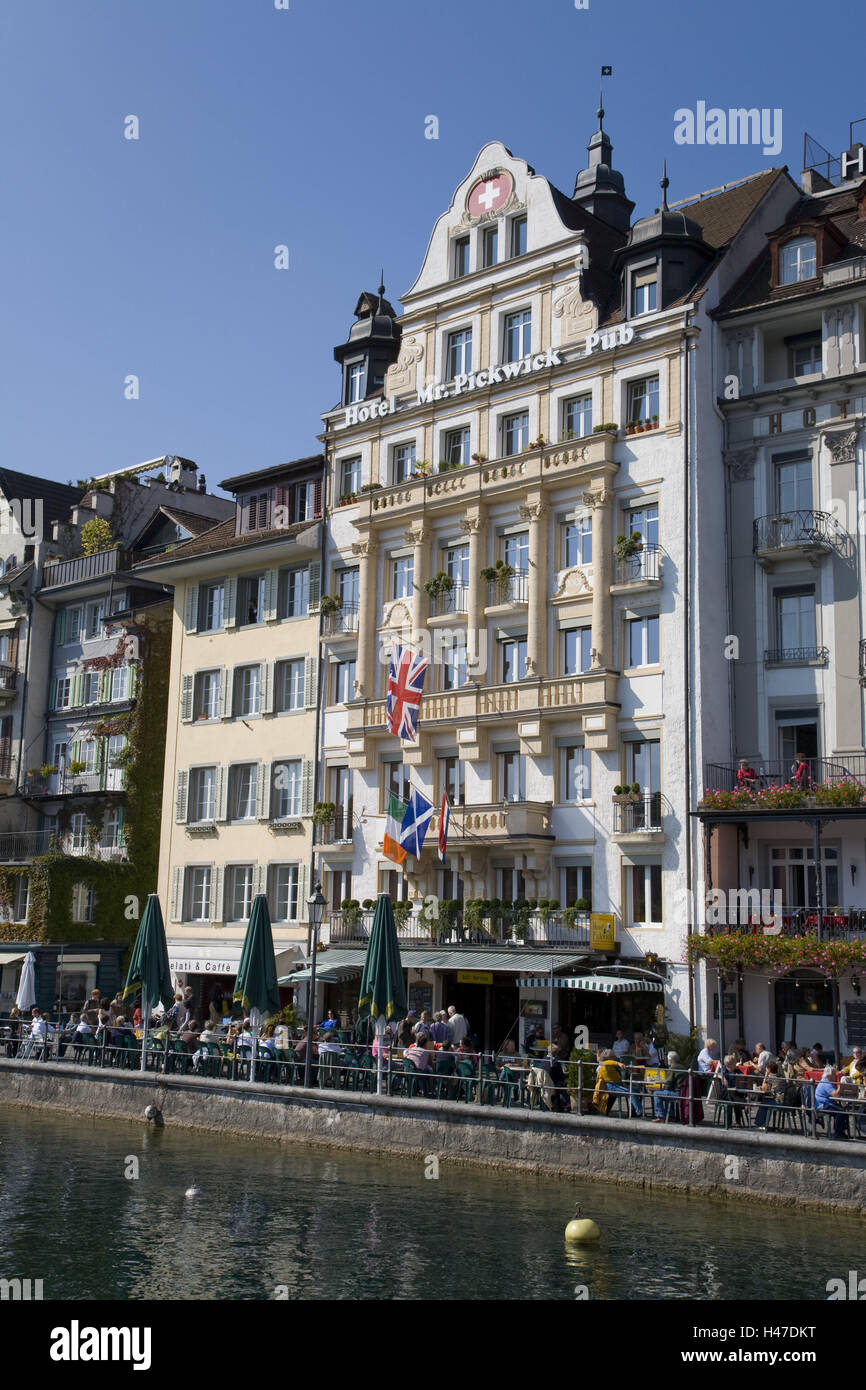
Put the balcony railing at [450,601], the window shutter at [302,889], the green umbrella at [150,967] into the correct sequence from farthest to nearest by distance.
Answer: the window shutter at [302,889] → the balcony railing at [450,601] → the green umbrella at [150,967]

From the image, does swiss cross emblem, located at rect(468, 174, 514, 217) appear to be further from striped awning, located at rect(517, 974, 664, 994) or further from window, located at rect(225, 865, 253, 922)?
striped awning, located at rect(517, 974, 664, 994)

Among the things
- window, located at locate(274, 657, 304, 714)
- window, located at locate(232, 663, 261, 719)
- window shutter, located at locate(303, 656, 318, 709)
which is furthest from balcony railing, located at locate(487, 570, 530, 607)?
window, located at locate(232, 663, 261, 719)

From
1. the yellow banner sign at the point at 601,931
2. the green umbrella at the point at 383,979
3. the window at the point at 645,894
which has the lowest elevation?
the green umbrella at the point at 383,979

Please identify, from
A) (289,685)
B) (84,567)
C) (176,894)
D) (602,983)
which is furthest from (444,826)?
(84,567)

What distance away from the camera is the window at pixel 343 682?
44344 millimetres

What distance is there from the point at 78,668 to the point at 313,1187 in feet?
109

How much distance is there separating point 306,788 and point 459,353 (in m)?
14.0

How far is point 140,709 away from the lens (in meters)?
50.7

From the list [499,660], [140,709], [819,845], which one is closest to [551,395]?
[499,660]

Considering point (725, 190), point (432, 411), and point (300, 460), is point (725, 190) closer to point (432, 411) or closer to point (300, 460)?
point (432, 411)

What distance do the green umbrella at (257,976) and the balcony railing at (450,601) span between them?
40.1 feet

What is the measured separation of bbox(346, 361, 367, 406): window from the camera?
4625 cm

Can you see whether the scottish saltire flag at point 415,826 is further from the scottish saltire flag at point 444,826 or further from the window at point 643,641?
the window at point 643,641

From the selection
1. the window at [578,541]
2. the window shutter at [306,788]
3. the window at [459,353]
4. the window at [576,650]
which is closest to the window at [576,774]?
the window at [576,650]
